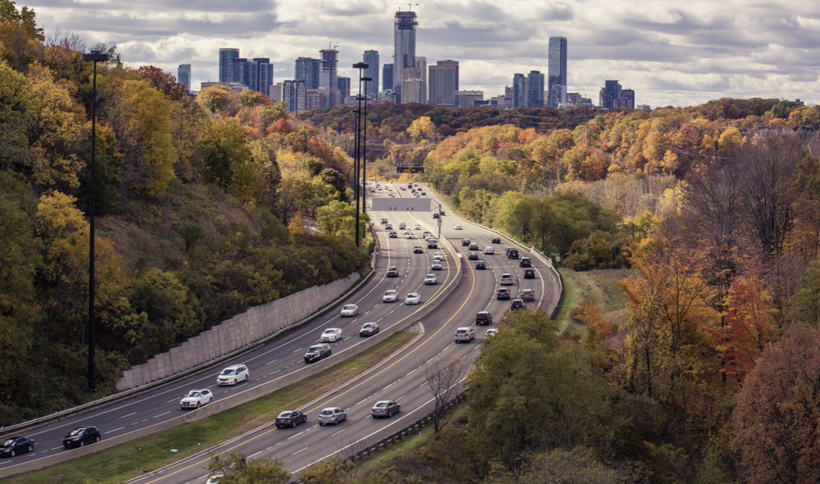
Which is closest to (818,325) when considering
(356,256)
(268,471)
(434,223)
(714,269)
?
(714,269)

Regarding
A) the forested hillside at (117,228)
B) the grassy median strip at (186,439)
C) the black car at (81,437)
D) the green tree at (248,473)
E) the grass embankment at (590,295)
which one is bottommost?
the grassy median strip at (186,439)

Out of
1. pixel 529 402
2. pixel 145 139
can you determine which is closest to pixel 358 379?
pixel 529 402

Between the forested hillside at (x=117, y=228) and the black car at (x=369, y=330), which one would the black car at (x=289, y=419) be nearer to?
the forested hillside at (x=117, y=228)

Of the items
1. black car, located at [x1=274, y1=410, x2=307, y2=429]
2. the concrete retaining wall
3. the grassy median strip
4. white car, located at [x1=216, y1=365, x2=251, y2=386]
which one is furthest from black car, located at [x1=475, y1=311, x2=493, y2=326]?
black car, located at [x1=274, y1=410, x2=307, y2=429]

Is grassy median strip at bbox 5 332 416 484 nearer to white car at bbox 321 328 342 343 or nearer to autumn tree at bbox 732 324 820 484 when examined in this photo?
white car at bbox 321 328 342 343

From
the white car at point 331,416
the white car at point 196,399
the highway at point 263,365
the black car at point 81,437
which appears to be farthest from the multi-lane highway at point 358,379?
the white car at point 196,399

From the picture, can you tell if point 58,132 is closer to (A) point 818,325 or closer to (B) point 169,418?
(B) point 169,418
